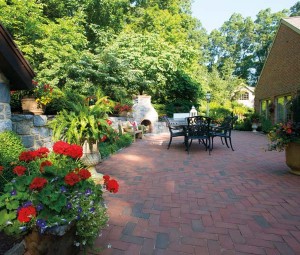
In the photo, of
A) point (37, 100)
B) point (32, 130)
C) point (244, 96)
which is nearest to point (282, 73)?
point (37, 100)

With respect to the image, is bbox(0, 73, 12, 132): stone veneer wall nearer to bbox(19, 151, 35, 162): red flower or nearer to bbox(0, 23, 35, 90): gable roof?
bbox(0, 23, 35, 90): gable roof

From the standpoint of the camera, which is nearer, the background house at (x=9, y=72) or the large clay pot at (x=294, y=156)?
the background house at (x=9, y=72)

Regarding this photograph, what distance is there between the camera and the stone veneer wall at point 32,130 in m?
4.37

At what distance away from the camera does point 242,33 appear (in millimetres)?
40719

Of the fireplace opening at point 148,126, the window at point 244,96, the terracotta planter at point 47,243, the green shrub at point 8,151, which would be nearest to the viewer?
the terracotta planter at point 47,243

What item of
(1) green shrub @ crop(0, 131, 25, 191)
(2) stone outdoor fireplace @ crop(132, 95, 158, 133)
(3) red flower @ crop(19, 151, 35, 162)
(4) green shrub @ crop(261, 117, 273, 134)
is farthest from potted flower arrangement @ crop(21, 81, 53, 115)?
(4) green shrub @ crop(261, 117, 273, 134)

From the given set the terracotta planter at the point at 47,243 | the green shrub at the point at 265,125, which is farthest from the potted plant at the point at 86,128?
the green shrub at the point at 265,125

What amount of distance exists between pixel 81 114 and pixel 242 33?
43.9 meters

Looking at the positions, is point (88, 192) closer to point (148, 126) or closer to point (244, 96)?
point (148, 126)

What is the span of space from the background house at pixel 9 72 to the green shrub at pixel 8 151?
0.86ft

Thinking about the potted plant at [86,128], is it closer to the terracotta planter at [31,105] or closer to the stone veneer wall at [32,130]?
the stone veneer wall at [32,130]

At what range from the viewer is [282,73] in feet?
40.6

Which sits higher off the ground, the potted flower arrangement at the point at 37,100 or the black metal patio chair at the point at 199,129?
the potted flower arrangement at the point at 37,100

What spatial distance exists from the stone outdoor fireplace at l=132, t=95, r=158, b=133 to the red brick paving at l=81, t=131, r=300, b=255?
677 cm
